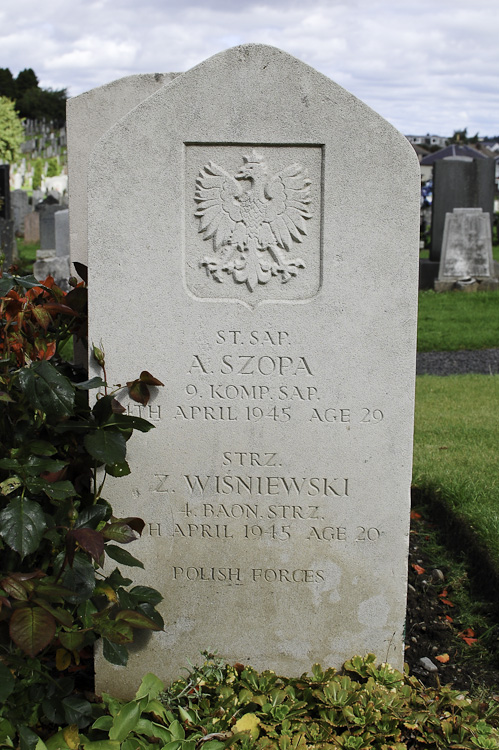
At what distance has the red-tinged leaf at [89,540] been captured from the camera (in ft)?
6.87

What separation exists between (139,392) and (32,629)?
0.91 meters

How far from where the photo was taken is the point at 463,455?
4910mm

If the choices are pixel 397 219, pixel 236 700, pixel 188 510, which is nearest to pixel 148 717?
pixel 236 700

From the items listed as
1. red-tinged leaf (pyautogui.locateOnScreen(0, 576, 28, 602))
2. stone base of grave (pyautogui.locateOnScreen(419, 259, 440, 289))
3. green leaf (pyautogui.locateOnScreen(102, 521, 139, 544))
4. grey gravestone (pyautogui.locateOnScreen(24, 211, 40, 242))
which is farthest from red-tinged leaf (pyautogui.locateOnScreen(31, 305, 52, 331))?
grey gravestone (pyautogui.locateOnScreen(24, 211, 40, 242))

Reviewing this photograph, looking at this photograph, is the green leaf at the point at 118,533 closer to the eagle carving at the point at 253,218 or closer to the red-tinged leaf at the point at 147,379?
the red-tinged leaf at the point at 147,379

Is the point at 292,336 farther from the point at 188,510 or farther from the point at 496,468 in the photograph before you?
the point at 496,468

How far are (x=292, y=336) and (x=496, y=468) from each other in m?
2.43

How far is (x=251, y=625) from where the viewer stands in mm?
2908

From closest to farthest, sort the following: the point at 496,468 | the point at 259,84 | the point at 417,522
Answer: the point at 259,84 < the point at 417,522 < the point at 496,468

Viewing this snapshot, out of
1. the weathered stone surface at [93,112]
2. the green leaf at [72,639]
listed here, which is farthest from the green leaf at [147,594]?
the weathered stone surface at [93,112]

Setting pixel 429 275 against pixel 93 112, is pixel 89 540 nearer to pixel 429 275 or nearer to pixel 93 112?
pixel 93 112

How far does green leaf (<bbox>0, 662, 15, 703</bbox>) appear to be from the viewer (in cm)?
209

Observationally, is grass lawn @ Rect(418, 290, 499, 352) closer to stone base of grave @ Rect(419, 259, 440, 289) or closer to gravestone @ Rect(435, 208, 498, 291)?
gravestone @ Rect(435, 208, 498, 291)

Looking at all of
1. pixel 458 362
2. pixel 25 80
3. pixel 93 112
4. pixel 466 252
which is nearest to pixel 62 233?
pixel 466 252
